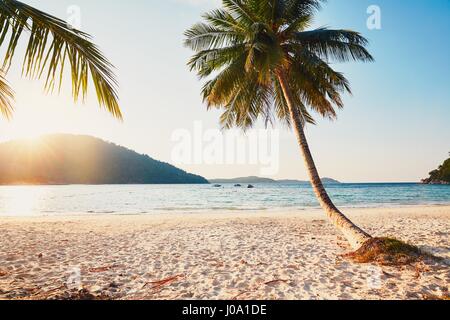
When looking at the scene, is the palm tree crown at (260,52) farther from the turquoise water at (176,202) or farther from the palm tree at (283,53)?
the turquoise water at (176,202)

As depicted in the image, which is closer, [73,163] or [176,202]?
[176,202]

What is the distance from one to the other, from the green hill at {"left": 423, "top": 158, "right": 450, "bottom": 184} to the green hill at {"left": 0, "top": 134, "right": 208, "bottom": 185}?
355 feet

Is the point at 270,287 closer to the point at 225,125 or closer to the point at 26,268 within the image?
the point at 26,268

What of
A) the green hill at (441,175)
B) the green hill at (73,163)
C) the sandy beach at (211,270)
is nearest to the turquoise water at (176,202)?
the sandy beach at (211,270)

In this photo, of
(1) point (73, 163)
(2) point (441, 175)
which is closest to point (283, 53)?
(2) point (441, 175)

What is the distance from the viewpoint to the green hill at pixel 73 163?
97688 millimetres

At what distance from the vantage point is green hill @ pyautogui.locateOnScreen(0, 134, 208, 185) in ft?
320

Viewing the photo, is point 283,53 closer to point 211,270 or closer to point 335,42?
point 335,42

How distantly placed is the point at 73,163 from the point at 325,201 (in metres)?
121

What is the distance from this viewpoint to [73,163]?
358 feet

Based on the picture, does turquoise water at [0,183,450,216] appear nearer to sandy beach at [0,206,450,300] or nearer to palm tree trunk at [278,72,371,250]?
sandy beach at [0,206,450,300]

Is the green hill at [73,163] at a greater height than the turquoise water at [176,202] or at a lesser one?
greater

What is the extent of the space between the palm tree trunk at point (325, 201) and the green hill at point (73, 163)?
110321 mm

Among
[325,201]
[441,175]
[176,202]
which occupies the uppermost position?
[441,175]
